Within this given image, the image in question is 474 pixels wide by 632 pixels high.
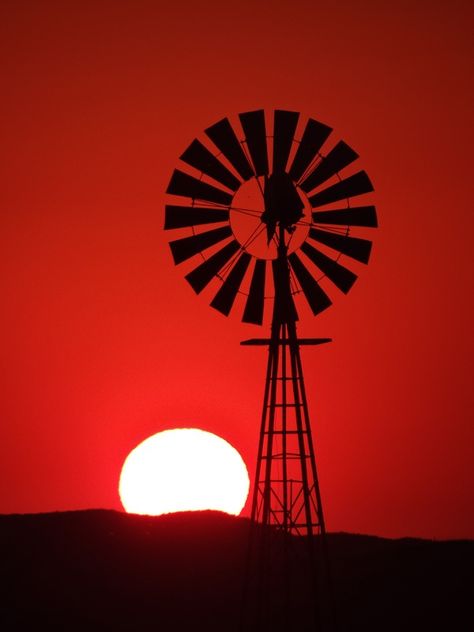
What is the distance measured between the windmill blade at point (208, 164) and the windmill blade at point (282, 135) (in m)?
0.61

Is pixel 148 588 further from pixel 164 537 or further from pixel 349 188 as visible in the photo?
pixel 349 188

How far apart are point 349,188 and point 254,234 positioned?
1.43 metres

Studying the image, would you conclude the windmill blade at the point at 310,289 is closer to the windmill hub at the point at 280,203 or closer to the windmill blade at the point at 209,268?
the windmill hub at the point at 280,203

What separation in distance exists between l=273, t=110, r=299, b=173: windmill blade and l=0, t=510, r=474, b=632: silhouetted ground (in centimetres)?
786

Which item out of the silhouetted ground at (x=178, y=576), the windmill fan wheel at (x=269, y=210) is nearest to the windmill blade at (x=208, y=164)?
the windmill fan wheel at (x=269, y=210)

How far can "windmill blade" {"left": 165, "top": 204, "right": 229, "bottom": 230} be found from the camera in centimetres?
1586

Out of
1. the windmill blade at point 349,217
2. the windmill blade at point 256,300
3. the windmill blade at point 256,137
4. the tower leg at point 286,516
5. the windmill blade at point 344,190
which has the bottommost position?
the tower leg at point 286,516

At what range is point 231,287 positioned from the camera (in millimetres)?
15930

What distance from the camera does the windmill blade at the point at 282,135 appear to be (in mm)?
15578

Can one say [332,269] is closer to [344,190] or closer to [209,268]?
[344,190]

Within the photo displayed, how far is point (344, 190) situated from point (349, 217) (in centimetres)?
37

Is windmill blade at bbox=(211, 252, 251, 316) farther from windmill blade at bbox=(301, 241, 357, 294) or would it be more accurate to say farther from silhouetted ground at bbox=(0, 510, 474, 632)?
→ silhouetted ground at bbox=(0, 510, 474, 632)

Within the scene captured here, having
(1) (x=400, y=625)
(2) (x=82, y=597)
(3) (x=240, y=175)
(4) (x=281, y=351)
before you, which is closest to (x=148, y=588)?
(2) (x=82, y=597)

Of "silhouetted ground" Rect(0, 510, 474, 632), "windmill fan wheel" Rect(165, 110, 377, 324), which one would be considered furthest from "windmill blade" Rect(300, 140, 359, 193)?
"silhouetted ground" Rect(0, 510, 474, 632)
